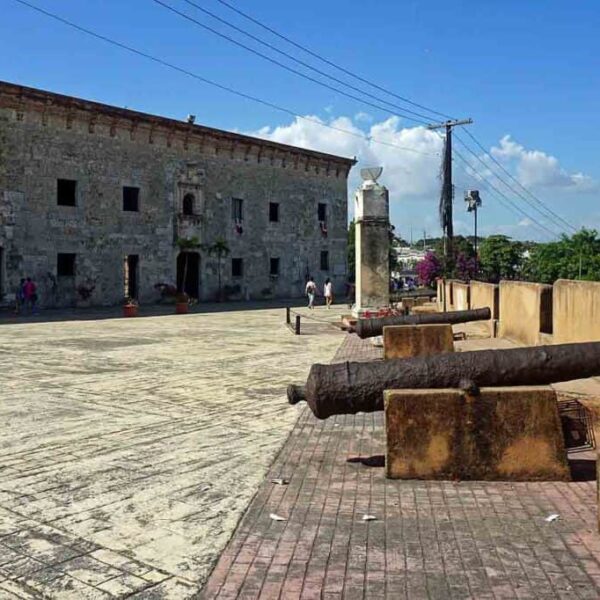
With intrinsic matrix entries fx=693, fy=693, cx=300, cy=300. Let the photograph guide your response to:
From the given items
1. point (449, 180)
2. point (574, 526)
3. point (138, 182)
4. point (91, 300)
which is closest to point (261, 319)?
point (91, 300)

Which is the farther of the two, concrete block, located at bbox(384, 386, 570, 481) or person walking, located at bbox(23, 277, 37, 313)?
person walking, located at bbox(23, 277, 37, 313)

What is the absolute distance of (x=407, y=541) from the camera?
3.72m

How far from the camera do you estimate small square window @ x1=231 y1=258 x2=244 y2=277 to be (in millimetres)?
33338

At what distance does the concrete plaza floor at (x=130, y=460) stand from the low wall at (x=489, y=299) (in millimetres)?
3079

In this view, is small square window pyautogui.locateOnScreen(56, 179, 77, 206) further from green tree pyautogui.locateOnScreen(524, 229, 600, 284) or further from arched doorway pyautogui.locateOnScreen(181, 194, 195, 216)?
green tree pyautogui.locateOnScreen(524, 229, 600, 284)

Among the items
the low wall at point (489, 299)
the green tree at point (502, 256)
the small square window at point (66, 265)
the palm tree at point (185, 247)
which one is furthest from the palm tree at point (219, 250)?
the green tree at point (502, 256)

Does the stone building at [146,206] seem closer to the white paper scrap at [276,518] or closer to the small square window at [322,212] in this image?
the small square window at [322,212]

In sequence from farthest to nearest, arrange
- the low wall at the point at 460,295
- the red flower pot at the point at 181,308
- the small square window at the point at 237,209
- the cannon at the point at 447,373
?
1. the small square window at the point at 237,209
2. the red flower pot at the point at 181,308
3. the low wall at the point at 460,295
4. the cannon at the point at 447,373

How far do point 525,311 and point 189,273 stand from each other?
75.1 ft

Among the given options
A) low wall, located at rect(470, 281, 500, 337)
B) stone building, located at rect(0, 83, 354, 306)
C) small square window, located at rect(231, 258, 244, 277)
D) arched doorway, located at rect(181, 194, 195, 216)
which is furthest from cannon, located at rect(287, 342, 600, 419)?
small square window, located at rect(231, 258, 244, 277)

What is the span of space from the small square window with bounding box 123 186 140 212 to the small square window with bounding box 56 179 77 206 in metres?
2.50

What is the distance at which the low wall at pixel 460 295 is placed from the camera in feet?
50.4

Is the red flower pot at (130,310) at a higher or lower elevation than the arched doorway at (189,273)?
lower

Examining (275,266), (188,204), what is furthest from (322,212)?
(188,204)
